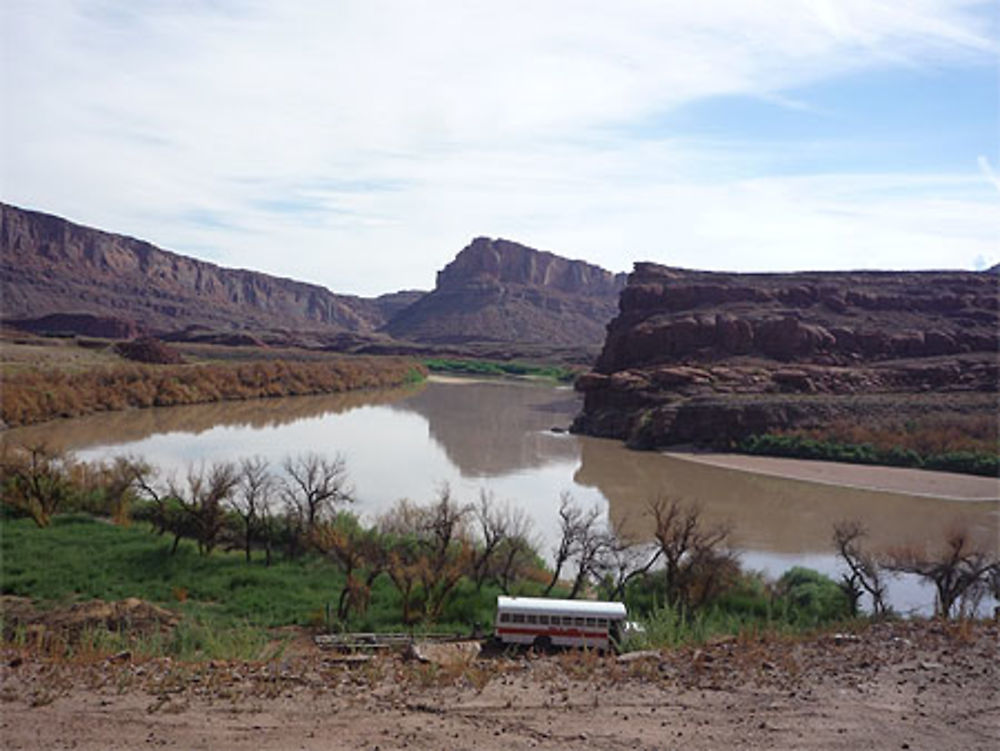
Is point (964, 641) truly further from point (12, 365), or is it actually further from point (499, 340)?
point (499, 340)

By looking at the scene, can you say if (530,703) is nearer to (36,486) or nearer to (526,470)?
(36,486)

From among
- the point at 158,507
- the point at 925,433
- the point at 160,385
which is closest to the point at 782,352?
the point at 925,433

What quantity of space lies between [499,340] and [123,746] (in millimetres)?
162698

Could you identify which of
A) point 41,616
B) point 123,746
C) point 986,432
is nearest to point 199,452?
point 41,616

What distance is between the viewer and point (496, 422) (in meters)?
60.6

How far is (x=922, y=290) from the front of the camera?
74.6 meters

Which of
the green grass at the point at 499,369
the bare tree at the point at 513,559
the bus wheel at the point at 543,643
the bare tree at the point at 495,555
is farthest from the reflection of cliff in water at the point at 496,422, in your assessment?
the bus wheel at the point at 543,643

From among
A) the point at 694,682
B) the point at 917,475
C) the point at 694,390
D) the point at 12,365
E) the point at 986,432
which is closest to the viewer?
the point at 694,682

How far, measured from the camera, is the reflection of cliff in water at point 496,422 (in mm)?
43500

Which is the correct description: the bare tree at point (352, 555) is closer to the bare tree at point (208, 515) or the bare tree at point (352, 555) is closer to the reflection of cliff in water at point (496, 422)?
the bare tree at point (208, 515)

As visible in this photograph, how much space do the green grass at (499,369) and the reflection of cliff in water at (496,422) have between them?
45.4 feet

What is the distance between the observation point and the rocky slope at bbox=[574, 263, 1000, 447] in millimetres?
50844

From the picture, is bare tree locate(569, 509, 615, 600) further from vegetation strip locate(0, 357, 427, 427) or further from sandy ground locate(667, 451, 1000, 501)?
vegetation strip locate(0, 357, 427, 427)

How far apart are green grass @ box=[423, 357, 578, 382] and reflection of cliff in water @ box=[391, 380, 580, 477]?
1383 centimetres
